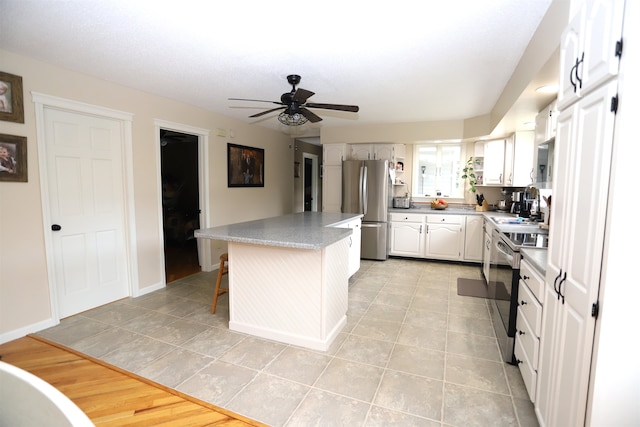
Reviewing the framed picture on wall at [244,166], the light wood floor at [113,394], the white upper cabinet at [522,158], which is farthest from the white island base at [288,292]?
the white upper cabinet at [522,158]

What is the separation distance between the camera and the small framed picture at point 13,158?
242 cm

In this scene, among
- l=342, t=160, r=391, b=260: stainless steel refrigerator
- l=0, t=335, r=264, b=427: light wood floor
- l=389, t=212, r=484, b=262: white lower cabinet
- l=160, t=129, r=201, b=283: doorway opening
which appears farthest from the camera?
l=160, t=129, r=201, b=283: doorway opening

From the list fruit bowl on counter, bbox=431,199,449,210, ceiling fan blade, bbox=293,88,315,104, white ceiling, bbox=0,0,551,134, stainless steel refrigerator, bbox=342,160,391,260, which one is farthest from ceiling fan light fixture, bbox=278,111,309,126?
fruit bowl on counter, bbox=431,199,449,210

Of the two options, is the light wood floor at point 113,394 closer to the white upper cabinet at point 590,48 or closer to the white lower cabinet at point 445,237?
the white upper cabinet at point 590,48

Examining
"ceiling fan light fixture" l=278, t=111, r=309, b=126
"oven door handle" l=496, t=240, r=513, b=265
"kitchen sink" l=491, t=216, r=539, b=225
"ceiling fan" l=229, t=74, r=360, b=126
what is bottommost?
"oven door handle" l=496, t=240, r=513, b=265

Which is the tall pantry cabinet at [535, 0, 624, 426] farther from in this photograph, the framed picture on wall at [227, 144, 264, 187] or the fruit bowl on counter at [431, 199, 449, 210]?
the framed picture on wall at [227, 144, 264, 187]

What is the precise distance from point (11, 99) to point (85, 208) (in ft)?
3.45

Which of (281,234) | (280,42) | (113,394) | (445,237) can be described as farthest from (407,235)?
(113,394)

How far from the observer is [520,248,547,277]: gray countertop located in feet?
5.57

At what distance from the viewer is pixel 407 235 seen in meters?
Result: 5.15

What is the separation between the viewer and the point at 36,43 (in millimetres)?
2330

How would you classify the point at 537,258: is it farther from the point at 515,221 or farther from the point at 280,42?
the point at 280,42

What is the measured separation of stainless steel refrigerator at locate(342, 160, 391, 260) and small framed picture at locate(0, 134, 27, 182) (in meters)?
4.01

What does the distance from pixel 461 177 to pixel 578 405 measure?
4.67 m
